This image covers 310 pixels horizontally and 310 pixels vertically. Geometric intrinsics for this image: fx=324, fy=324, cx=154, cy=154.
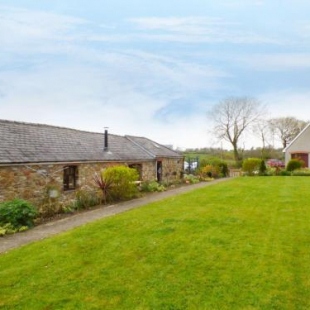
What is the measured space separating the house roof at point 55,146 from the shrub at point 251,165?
35.8 ft

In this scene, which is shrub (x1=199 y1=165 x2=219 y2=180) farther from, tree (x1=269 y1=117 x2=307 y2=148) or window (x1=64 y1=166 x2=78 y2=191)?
tree (x1=269 y1=117 x2=307 y2=148)

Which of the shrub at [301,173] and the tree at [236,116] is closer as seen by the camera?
the shrub at [301,173]

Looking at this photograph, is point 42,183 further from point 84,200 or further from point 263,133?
point 263,133

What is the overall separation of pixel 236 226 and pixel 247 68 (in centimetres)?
1277

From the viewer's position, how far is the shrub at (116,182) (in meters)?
17.3

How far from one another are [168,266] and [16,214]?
21.9 feet

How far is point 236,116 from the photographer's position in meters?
47.8

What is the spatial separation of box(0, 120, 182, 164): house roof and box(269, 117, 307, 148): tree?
35.5 m

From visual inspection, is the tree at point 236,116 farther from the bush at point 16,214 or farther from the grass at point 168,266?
the bush at point 16,214

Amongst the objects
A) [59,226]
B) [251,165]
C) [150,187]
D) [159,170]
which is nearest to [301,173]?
[251,165]

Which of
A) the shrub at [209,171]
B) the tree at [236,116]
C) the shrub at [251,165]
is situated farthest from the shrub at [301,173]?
the tree at [236,116]

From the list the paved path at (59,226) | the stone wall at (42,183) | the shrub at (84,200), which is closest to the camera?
the paved path at (59,226)

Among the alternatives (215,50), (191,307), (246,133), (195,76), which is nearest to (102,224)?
(191,307)

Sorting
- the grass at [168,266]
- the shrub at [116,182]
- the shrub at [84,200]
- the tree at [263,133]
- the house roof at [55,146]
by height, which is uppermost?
the tree at [263,133]
